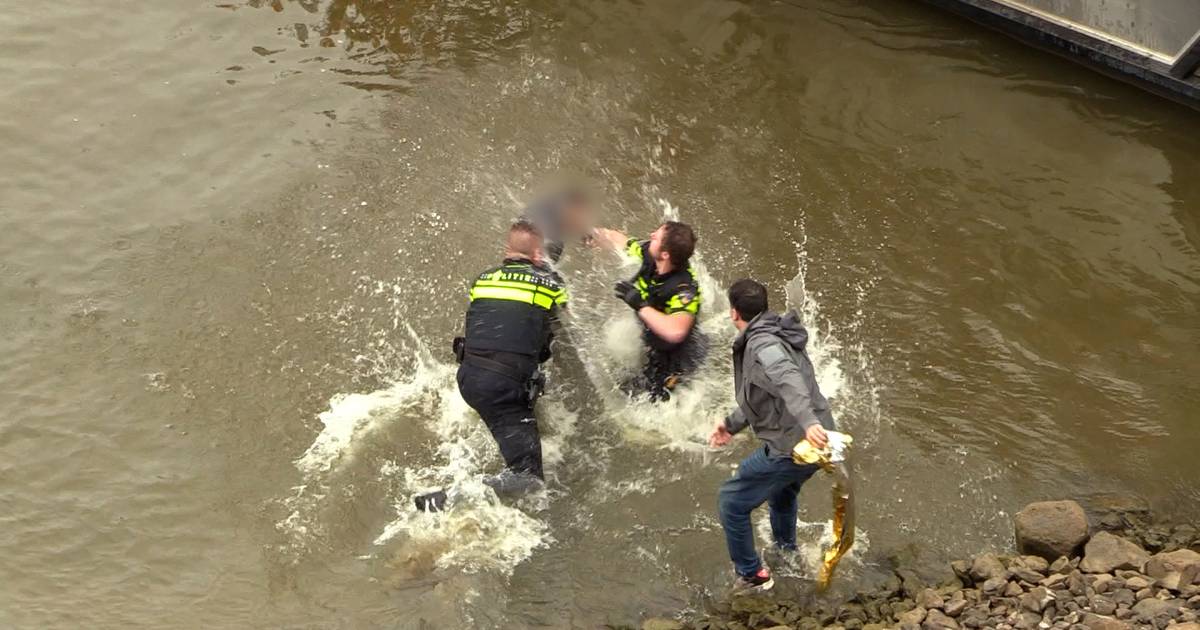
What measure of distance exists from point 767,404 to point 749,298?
1.76ft

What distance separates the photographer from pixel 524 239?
570 cm

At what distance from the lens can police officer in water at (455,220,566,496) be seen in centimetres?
550

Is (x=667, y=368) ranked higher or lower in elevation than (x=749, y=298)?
lower

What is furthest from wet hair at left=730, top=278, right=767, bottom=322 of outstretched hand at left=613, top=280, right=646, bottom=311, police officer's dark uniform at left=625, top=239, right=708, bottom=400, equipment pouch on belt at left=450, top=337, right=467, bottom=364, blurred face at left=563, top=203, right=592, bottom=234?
blurred face at left=563, top=203, right=592, bottom=234

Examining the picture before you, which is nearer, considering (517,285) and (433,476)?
(517,285)

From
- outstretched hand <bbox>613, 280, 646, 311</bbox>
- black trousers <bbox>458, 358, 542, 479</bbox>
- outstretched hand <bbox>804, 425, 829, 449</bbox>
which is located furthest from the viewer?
outstretched hand <bbox>613, 280, 646, 311</bbox>

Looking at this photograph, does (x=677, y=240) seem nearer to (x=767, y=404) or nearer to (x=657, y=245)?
(x=657, y=245)

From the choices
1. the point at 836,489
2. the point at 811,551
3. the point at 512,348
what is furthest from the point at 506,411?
the point at 811,551

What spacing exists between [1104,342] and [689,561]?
3.65m

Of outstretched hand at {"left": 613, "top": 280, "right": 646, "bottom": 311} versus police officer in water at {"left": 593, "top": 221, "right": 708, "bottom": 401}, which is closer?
police officer in water at {"left": 593, "top": 221, "right": 708, "bottom": 401}

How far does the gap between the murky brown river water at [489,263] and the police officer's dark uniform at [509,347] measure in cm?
64

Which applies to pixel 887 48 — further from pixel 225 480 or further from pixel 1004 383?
pixel 225 480

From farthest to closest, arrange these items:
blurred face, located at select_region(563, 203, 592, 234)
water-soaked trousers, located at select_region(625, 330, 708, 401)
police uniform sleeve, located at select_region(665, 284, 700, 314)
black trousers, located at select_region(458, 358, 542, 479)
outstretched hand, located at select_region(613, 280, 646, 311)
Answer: blurred face, located at select_region(563, 203, 592, 234) < water-soaked trousers, located at select_region(625, 330, 708, 401) < outstretched hand, located at select_region(613, 280, 646, 311) < police uniform sleeve, located at select_region(665, 284, 700, 314) < black trousers, located at select_region(458, 358, 542, 479)

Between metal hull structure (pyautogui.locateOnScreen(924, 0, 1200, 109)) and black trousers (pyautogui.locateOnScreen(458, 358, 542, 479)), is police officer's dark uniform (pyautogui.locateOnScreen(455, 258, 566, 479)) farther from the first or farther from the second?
metal hull structure (pyautogui.locateOnScreen(924, 0, 1200, 109))
